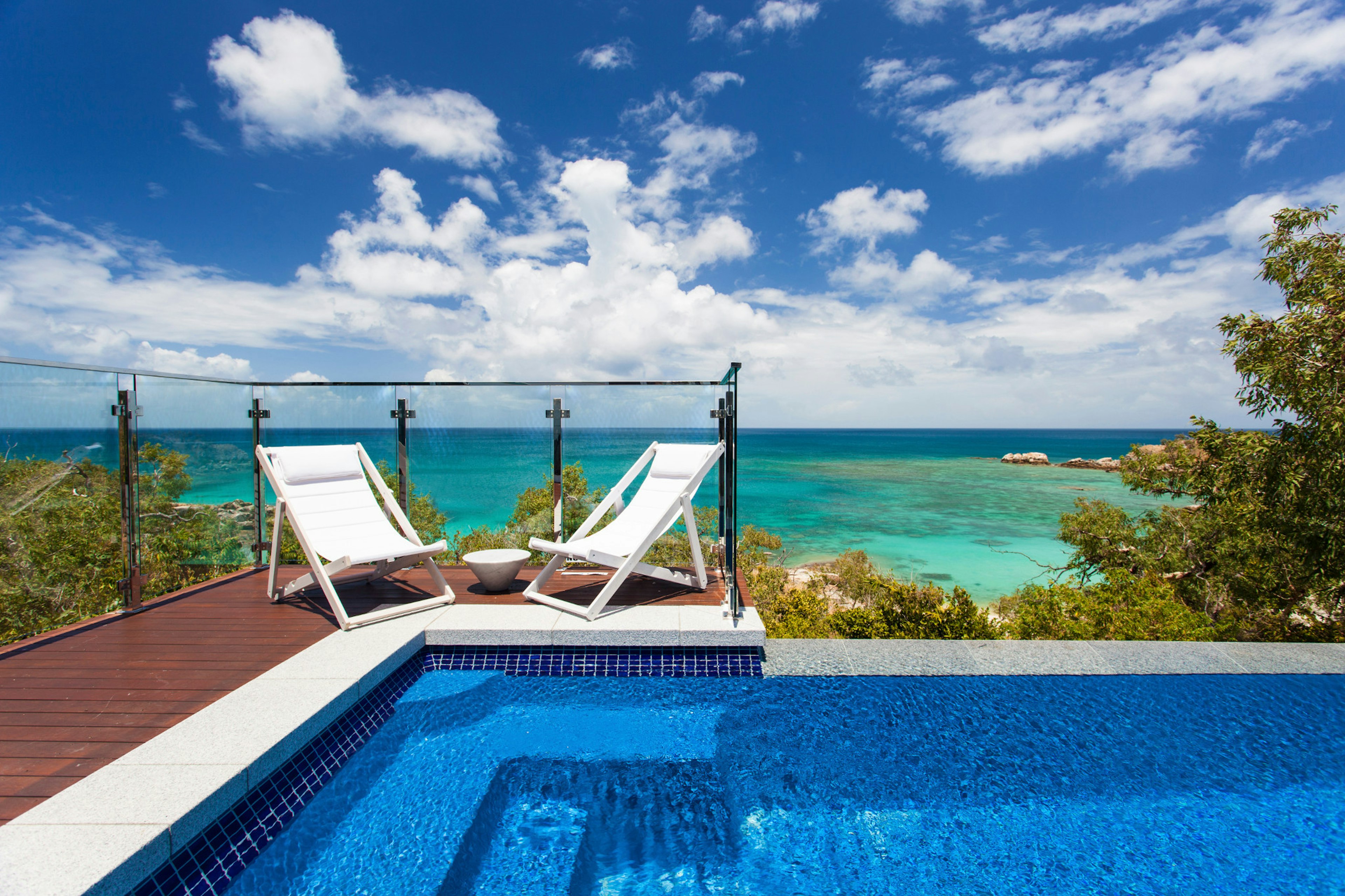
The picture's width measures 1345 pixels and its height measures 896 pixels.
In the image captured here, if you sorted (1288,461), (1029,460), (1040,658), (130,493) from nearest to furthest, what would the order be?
(1040,658)
(130,493)
(1288,461)
(1029,460)

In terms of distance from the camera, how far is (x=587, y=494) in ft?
15.6

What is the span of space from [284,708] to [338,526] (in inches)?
64.7

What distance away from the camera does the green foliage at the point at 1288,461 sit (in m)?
4.25

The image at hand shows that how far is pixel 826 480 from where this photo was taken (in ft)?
112

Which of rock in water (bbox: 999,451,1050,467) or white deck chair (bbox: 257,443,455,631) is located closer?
white deck chair (bbox: 257,443,455,631)

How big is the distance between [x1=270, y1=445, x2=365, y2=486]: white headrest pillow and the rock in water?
162 feet

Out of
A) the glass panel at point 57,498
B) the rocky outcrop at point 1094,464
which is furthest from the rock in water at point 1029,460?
the glass panel at point 57,498

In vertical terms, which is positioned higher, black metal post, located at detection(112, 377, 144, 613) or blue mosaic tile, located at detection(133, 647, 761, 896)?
black metal post, located at detection(112, 377, 144, 613)

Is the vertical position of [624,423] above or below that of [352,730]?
above

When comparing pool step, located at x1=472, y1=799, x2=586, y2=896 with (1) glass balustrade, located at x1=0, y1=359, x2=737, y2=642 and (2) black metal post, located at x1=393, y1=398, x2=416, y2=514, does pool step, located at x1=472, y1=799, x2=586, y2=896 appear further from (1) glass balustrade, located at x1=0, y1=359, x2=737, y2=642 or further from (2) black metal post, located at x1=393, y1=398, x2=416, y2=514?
(2) black metal post, located at x1=393, y1=398, x2=416, y2=514

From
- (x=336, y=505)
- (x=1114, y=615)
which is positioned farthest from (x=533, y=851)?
(x=1114, y=615)

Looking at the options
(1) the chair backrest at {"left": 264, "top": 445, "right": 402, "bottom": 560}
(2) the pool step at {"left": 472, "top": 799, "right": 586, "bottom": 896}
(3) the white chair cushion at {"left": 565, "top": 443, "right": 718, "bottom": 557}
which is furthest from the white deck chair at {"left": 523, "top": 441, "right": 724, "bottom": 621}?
(2) the pool step at {"left": 472, "top": 799, "right": 586, "bottom": 896}

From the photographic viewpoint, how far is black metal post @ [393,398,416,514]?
4664mm

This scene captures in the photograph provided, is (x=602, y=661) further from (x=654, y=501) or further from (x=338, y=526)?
(x=338, y=526)
